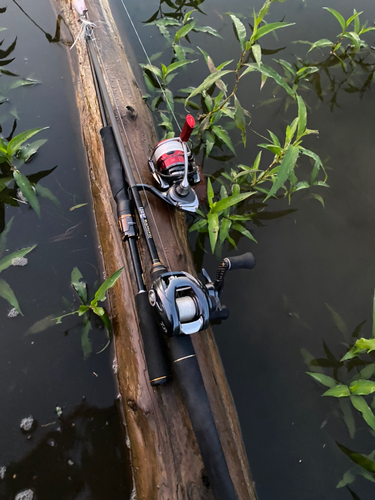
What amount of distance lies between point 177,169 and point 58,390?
5.49 feet

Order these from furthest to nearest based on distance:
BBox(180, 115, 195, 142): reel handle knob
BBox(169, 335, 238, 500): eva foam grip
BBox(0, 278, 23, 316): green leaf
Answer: BBox(0, 278, 23, 316): green leaf, BBox(180, 115, 195, 142): reel handle knob, BBox(169, 335, 238, 500): eva foam grip

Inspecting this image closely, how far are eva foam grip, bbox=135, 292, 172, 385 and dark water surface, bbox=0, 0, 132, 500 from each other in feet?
2.27

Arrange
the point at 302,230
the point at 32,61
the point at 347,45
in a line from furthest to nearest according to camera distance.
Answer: the point at 347,45 < the point at 32,61 < the point at 302,230

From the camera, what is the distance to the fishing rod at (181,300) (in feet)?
4.82

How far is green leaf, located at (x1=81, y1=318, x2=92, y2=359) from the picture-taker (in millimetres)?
2254

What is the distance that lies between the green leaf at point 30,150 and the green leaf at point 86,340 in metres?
1.58

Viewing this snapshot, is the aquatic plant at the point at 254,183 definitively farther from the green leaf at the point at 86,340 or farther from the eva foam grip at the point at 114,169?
the green leaf at the point at 86,340

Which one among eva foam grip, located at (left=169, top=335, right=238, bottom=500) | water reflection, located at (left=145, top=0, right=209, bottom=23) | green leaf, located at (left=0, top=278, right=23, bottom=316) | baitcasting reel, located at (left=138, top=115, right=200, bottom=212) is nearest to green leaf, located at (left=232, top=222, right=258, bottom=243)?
baitcasting reel, located at (left=138, top=115, right=200, bottom=212)

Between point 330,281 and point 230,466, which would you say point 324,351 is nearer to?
point 330,281

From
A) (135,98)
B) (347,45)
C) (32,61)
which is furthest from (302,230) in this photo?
(32,61)

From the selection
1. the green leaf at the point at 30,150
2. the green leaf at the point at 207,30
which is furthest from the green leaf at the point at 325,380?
the green leaf at the point at 207,30

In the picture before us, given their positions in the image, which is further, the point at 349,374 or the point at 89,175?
the point at 89,175

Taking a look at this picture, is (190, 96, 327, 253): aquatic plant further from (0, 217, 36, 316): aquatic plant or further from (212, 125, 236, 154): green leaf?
(0, 217, 36, 316): aquatic plant

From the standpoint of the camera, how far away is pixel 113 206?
2.38 metres
